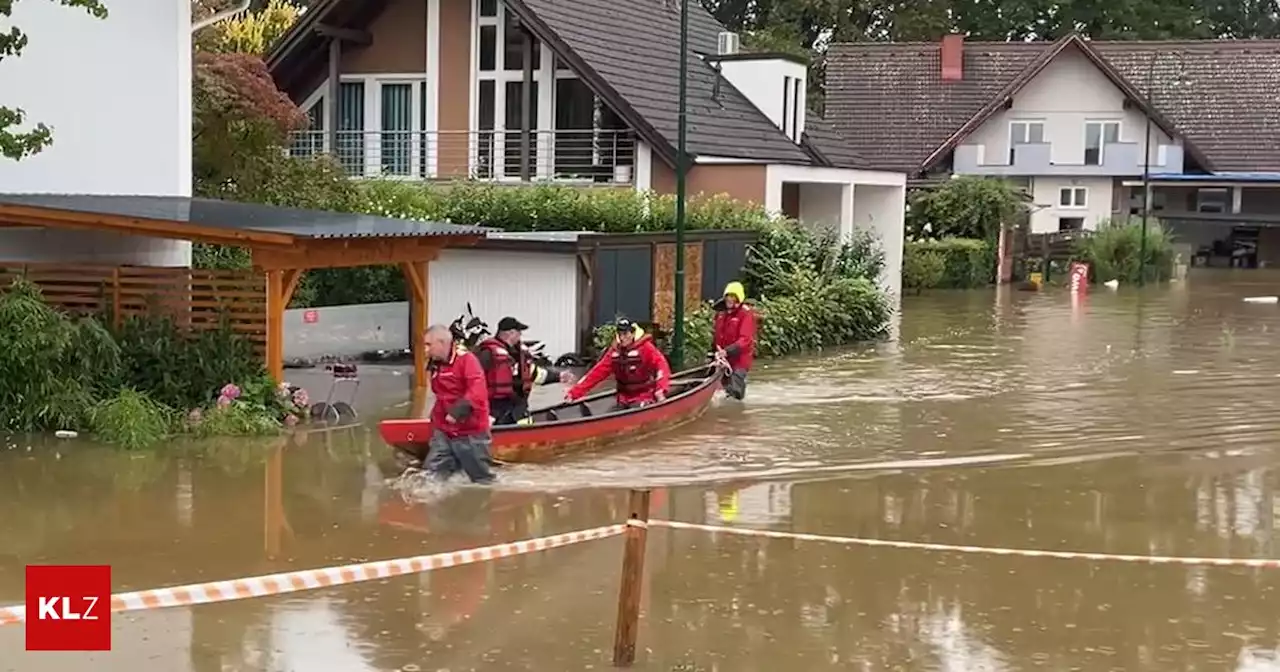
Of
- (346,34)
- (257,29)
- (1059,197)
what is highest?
(257,29)

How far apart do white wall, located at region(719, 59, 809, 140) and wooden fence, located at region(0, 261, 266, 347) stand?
1800 centimetres

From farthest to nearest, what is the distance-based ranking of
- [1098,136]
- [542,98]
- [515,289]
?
[1098,136] → [542,98] → [515,289]

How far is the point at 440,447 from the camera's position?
12531 mm

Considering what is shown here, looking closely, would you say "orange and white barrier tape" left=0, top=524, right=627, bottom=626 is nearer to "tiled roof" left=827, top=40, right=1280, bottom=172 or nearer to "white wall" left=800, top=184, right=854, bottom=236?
"white wall" left=800, top=184, right=854, bottom=236

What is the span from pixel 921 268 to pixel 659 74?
13695 millimetres

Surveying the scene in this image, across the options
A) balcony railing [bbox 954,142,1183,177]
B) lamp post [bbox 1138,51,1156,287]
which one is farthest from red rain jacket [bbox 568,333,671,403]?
balcony railing [bbox 954,142,1183,177]

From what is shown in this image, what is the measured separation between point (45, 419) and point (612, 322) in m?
9.30

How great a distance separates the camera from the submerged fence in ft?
25.3

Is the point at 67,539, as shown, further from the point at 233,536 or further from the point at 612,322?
the point at 612,322

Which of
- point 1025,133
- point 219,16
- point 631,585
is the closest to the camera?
point 631,585

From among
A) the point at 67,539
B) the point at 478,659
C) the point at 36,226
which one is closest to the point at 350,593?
the point at 478,659

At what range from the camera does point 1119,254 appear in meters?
46.7

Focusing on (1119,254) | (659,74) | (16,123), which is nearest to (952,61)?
(1119,254)

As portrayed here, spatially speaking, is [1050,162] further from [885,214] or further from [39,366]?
[39,366]
